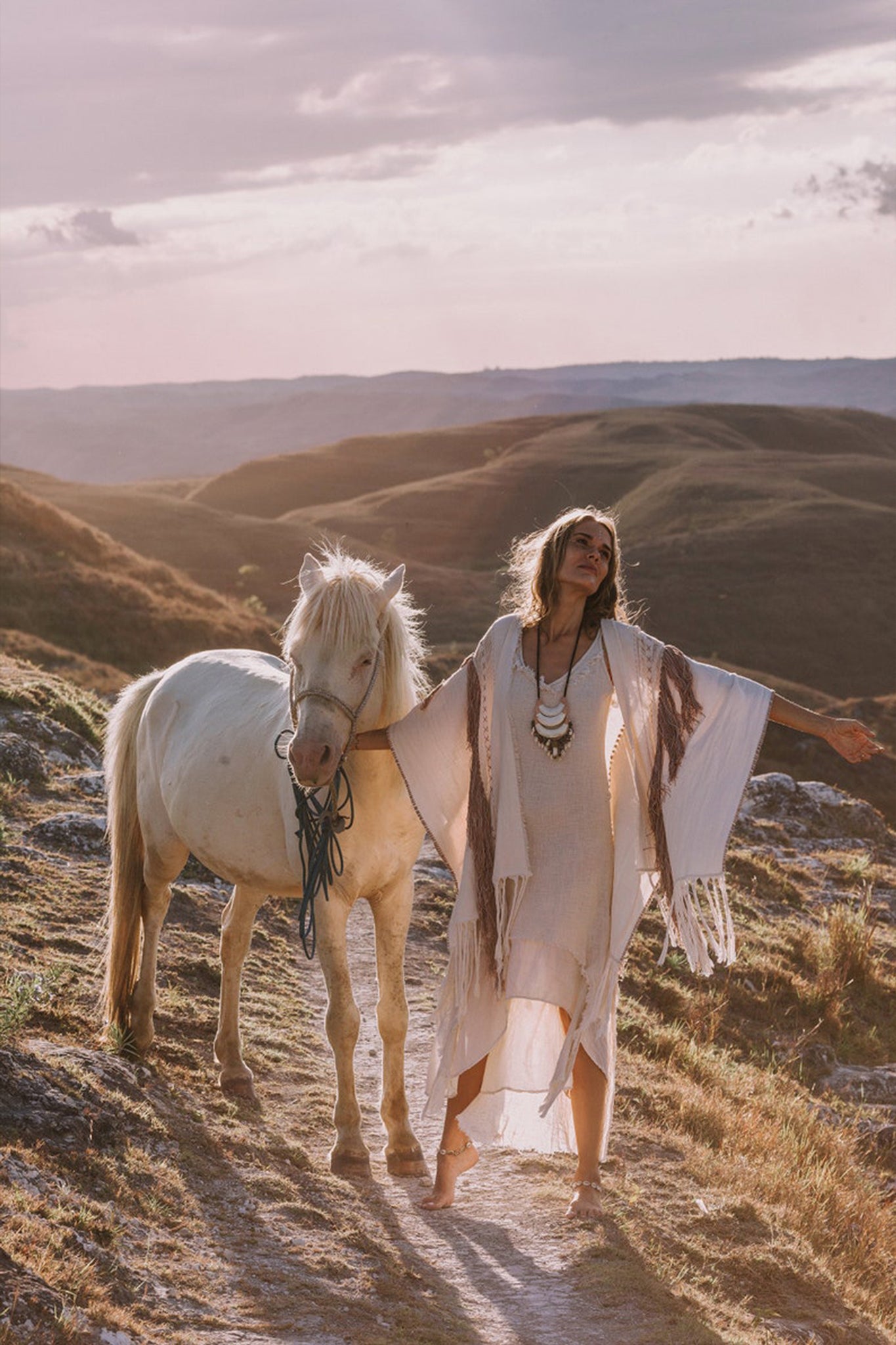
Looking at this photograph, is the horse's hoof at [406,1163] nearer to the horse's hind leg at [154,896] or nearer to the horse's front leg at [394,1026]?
the horse's front leg at [394,1026]

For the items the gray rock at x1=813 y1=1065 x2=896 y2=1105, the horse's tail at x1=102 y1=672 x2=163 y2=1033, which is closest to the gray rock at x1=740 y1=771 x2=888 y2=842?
the gray rock at x1=813 y1=1065 x2=896 y2=1105

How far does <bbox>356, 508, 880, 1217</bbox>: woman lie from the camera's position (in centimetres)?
511

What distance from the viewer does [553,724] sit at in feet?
16.7

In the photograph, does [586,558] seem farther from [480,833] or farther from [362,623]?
[480,833]

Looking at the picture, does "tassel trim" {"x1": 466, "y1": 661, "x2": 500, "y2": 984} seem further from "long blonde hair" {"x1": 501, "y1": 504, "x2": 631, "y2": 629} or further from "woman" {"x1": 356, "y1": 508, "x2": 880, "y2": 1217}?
"long blonde hair" {"x1": 501, "y1": 504, "x2": 631, "y2": 629}

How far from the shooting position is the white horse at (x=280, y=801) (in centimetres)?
517

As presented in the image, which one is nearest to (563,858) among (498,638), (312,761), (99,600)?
(498,638)

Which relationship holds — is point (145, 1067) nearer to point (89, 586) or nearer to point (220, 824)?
point (220, 824)

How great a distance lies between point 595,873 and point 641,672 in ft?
2.71


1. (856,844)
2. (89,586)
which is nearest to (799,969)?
(856,844)

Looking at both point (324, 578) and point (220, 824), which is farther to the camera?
point (220, 824)

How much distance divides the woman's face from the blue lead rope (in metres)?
1.25

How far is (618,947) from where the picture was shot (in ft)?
16.5

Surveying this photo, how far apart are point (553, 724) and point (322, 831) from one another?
42.4 inches
